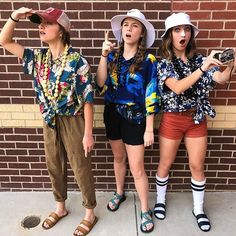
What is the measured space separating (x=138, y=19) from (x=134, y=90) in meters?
0.56

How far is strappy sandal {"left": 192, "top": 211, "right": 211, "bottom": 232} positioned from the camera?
10.5 feet

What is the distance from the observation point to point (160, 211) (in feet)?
11.1

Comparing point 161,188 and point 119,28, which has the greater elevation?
point 119,28

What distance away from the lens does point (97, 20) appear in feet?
10.4

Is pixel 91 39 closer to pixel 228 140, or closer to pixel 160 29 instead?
pixel 160 29

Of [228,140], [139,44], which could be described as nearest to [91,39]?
[139,44]

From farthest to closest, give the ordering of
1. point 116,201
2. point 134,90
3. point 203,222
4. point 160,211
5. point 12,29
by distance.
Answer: point 116,201 → point 160,211 → point 203,222 → point 134,90 → point 12,29

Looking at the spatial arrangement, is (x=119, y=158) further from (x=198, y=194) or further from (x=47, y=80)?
(x=47, y=80)

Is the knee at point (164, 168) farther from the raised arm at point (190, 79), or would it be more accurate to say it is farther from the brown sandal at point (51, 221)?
the brown sandal at point (51, 221)

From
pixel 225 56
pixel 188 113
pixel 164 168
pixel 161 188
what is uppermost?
pixel 225 56

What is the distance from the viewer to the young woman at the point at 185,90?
2.83m

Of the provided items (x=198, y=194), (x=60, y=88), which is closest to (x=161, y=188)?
(x=198, y=194)

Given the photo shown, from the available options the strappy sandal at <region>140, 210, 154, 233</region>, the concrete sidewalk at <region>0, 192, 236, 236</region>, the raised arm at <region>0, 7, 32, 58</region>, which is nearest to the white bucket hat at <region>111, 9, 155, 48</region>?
the raised arm at <region>0, 7, 32, 58</region>

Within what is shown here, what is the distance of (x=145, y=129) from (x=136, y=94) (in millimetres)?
313
